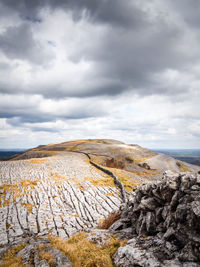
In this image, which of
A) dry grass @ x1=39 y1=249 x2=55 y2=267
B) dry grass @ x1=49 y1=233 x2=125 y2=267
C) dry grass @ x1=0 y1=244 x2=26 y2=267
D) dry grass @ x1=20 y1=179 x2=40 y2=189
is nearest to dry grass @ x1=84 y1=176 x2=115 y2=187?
dry grass @ x1=20 y1=179 x2=40 y2=189

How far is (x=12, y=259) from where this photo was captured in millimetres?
7781

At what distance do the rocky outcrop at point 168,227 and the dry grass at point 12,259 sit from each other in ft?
17.1

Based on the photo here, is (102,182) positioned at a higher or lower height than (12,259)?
lower

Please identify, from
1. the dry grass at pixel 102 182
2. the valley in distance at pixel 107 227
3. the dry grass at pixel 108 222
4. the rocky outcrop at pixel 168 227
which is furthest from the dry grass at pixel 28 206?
the rocky outcrop at pixel 168 227

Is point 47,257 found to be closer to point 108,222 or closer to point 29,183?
point 108,222

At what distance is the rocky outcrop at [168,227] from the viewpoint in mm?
6621

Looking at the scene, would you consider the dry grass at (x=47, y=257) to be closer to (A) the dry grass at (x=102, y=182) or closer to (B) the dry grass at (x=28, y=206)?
(B) the dry grass at (x=28, y=206)

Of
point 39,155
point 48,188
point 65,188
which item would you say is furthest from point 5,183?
point 39,155

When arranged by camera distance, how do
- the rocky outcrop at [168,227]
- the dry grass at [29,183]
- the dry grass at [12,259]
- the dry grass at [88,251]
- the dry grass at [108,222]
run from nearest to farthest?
the rocky outcrop at [168,227], the dry grass at [12,259], the dry grass at [88,251], the dry grass at [108,222], the dry grass at [29,183]

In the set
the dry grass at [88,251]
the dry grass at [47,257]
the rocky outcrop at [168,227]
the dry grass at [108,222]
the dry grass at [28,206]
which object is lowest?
the dry grass at [108,222]

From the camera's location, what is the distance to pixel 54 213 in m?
15.2

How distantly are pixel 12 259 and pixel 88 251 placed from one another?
13.9ft

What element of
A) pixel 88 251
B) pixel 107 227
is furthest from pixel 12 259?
pixel 107 227

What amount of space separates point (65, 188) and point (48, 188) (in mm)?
2418
